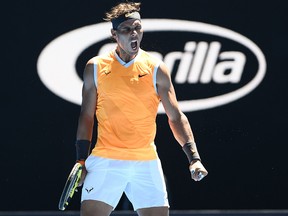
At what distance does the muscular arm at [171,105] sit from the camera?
18.6 ft

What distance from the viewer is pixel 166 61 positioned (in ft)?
25.9

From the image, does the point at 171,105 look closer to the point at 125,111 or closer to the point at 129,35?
the point at 125,111

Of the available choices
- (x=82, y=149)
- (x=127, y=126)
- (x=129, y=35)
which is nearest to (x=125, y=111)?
(x=127, y=126)

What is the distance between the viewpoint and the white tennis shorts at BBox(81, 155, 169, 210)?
18.2ft

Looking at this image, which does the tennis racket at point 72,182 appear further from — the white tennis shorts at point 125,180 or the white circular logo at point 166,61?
the white circular logo at point 166,61

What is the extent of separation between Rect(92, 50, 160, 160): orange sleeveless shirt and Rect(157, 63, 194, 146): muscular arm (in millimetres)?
38

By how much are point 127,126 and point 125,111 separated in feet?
0.30

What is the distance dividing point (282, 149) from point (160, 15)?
155 centimetres

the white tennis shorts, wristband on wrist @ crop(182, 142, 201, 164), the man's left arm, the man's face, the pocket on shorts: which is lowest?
the white tennis shorts

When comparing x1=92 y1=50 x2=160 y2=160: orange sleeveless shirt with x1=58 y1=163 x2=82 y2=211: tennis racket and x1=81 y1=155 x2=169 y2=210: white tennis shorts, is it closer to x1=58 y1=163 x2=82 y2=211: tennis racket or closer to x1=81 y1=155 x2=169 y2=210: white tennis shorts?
x1=81 y1=155 x2=169 y2=210: white tennis shorts

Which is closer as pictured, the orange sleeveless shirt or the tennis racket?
the tennis racket

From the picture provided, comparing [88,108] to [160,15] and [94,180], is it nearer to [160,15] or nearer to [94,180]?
[94,180]

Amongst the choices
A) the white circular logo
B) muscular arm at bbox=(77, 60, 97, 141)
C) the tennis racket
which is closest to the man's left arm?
muscular arm at bbox=(77, 60, 97, 141)

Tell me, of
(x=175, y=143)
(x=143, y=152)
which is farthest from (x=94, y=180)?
(x=175, y=143)
